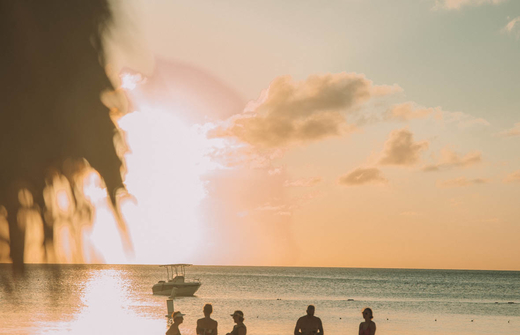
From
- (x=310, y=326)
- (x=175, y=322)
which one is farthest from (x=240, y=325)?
(x=310, y=326)

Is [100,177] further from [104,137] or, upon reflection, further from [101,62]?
[101,62]

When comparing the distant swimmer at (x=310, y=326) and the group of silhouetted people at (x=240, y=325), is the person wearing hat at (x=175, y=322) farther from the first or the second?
the distant swimmer at (x=310, y=326)

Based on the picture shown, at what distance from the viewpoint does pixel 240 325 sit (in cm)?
1174

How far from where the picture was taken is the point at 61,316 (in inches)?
1693

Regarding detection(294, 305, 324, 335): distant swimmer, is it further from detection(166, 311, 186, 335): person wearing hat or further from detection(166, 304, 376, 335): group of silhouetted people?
detection(166, 311, 186, 335): person wearing hat

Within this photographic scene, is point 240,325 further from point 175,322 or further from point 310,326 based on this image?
point 310,326

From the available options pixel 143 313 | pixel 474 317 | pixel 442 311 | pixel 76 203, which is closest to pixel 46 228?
pixel 76 203

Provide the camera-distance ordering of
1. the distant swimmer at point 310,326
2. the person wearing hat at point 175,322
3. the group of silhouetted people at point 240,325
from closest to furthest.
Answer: the group of silhouetted people at point 240,325 → the person wearing hat at point 175,322 → the distant swimmer at point 310,326

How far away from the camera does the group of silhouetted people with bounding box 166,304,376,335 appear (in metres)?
11.6

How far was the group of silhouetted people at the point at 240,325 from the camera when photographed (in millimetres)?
11616

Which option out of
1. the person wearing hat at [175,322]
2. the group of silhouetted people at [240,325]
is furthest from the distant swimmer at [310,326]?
the person wearing hat at [175,322]

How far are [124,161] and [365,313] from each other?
28.5 feet

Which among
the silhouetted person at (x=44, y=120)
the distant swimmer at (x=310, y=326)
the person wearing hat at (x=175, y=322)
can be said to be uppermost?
the silhouetted person at (x=44, y=120)

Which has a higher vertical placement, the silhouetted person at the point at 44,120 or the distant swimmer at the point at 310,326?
→ the silhouetted person at the point at 44,120
